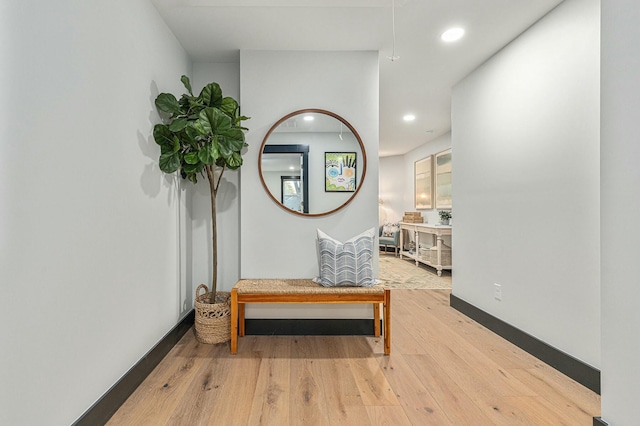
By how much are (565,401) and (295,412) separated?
1515 mm

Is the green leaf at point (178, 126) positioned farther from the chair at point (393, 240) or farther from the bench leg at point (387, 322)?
the chair at point (393, 240)

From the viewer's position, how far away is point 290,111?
8.93 ft

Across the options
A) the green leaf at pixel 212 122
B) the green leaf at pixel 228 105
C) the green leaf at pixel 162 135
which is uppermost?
the green leaf at pixel 228 105

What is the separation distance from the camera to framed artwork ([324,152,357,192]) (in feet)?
8.93

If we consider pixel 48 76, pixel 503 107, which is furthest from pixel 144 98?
pixel 503 107

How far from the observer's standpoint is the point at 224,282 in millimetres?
2943

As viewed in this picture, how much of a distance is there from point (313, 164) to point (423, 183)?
188 inches

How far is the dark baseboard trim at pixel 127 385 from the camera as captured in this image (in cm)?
147

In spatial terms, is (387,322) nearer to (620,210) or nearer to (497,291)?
(497,291)

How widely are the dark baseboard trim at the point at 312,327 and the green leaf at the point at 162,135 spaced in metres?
1.62

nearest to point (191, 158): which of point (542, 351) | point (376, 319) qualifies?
point (376, 319)

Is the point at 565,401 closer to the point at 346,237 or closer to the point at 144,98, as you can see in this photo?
the point at 346,237

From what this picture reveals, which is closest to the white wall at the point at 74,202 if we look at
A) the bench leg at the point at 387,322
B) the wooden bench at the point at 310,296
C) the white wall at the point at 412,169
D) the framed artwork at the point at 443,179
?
the wooden bench at the point at 310,296

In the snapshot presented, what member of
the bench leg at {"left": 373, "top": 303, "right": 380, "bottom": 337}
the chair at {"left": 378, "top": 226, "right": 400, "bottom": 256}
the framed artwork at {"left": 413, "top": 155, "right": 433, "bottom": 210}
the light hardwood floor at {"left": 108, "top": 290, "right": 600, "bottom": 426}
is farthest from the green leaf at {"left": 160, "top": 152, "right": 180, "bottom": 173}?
the chair at {"left": 378, "top": 226, "right": 400, "bottom": 256}
